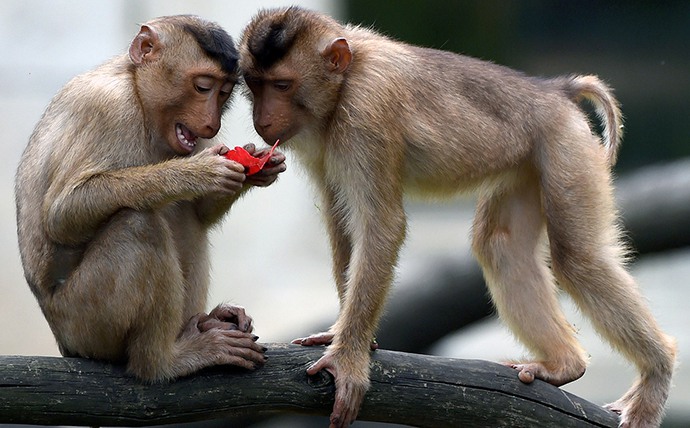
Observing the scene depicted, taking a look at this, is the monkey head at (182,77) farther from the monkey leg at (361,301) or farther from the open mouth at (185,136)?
the monkey leg at (361,301)

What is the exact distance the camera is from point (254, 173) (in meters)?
5.61

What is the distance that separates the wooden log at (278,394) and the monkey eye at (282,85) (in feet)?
5.14

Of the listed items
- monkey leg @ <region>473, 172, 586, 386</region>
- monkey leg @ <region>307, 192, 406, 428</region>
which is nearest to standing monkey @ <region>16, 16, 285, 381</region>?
monkey leg @ <region>307, 192, 406, 428</region>

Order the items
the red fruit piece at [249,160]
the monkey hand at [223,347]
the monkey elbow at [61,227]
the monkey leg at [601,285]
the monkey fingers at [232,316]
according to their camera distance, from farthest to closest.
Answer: the monkey leg at [601,285], the monkey fingers at [232,316], the monkey hand at [223,347], the red fruit piece at [249,160], the monkey elbow at [61,227]

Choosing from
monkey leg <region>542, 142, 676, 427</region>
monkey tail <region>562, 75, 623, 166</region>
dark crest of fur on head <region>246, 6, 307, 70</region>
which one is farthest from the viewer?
monkey tail <region>562, 75, 623, 166</region>

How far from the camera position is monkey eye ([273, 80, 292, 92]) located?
20.5ft

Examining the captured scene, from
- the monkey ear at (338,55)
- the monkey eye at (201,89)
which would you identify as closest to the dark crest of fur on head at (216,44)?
the monkey eye at (201,89)

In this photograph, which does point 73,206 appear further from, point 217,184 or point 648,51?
point 648,51

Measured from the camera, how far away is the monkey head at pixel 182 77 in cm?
575

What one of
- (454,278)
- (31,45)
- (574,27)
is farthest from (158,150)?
(574,27)

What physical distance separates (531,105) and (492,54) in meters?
7.24

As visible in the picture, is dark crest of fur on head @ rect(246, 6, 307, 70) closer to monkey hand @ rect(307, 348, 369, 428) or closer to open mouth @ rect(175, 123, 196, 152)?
open mouth @ rect(175, 123, 196, 152)

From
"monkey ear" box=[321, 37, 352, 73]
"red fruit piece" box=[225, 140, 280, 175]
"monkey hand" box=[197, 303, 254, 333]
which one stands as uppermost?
"monkey ear" box=[321, 37, 352, 73]

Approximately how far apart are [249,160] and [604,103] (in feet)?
9.15
